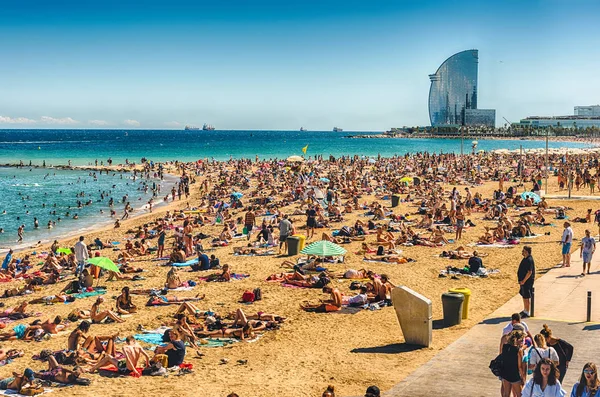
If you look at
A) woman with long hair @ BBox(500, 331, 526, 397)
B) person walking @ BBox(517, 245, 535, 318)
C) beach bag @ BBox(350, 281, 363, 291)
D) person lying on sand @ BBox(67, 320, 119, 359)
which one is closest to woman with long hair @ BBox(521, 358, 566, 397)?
woman with long hair @ BBox(500, 331, 526, 397)

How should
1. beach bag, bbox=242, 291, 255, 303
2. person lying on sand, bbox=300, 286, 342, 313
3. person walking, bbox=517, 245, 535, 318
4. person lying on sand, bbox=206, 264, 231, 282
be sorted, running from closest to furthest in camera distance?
person walking, bbox=517, 245, 535, 318, person lying on sand, bbox=300, 286, 342, 313, beach bag, bbox=242, 291, 255, 303, person lying on sand, bbox=206, 264, 231, 282

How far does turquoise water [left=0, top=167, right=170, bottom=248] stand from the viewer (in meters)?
31.0

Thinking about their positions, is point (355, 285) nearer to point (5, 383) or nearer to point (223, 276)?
point (223, 276)

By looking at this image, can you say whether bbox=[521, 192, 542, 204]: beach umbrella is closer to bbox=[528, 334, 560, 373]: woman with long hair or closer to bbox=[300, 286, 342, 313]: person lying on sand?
bbox=[300, 286, 342, 313]: person lying on sand

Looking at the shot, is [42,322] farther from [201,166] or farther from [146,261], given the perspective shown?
[201,166]

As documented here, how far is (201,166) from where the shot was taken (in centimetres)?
6362

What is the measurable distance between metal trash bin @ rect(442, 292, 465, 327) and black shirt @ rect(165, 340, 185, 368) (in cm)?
500

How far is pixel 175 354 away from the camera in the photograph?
10.0 meters

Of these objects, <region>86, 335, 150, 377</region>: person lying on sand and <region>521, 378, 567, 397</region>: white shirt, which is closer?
<region>521, 378, 567, 397</region>: white shirt

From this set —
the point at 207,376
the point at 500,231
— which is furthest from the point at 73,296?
the point at 500,231

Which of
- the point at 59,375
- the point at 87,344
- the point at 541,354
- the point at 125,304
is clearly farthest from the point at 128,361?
the point at 541,354

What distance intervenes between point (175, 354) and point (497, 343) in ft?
17.5

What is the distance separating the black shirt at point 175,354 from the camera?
32.8 ft

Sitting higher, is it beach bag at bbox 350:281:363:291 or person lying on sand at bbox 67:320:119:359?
beach bag at bbox 350:281:363:291
